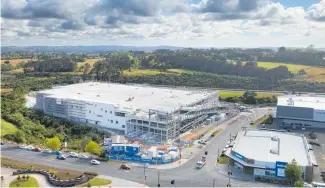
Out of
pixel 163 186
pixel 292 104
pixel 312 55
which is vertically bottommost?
pixel 163 186

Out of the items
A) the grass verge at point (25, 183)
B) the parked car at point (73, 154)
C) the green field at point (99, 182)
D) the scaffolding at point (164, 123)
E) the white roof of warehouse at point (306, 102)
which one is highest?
the white roof of warehouse at point (306, 102)

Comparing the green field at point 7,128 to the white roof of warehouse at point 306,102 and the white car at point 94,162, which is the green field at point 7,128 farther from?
the white roof of warehouse at point 306,102

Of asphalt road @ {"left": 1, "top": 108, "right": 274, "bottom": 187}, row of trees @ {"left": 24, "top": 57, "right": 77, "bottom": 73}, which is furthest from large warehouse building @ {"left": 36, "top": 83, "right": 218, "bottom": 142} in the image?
row of trees @ {"left": 24, "top": 57, "right": 77, "bottom": 73}

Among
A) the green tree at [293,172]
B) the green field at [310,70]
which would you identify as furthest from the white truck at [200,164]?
the green field at [310,70]

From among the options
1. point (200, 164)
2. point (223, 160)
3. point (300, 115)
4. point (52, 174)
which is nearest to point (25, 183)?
point (52, 174)

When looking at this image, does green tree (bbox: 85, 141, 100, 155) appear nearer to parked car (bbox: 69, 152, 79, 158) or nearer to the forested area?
parked car (bbox: 69, 152, 79, 158)

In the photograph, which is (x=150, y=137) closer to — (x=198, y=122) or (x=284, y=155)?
(x=198, y=122)

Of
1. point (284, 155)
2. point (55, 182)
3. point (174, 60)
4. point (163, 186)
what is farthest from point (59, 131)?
point (174, 60)
